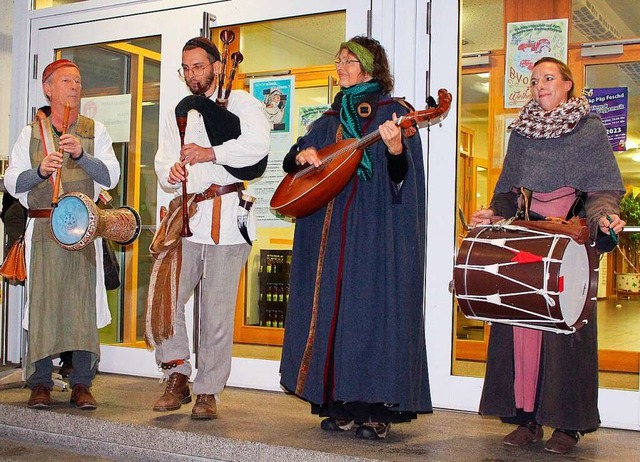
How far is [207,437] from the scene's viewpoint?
3.51 meters

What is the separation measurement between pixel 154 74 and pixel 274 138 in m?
0.95

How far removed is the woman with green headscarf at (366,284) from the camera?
341 cm

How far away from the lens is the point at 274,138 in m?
4.77

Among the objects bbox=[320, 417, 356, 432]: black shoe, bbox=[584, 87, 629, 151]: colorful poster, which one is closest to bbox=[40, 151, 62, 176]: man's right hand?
bbox=[320, 417, 356, 432]: black shoe

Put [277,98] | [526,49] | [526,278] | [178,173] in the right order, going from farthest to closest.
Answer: [277,98] < [526,49] < [178,173] < [526,278]

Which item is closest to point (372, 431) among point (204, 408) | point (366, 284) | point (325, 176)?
point (366, 284)

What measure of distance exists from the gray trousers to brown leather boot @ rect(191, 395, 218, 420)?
0.05m

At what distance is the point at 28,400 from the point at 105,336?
104 cm

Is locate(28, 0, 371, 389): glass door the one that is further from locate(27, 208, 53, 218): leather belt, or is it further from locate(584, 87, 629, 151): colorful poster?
locate(584, 87, 629, 151): colorful poster

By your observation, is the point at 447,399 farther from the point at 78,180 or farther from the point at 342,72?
the point at 78,180

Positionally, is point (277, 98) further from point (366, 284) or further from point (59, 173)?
point (366, 284)

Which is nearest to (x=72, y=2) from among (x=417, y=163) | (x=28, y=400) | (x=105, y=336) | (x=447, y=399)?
(x=105, y=336)

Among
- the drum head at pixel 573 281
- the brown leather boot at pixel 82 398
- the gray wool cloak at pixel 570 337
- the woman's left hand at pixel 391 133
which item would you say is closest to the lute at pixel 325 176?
the woman's left hand at pixel 391 133

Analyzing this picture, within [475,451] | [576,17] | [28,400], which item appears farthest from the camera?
[28,400]
